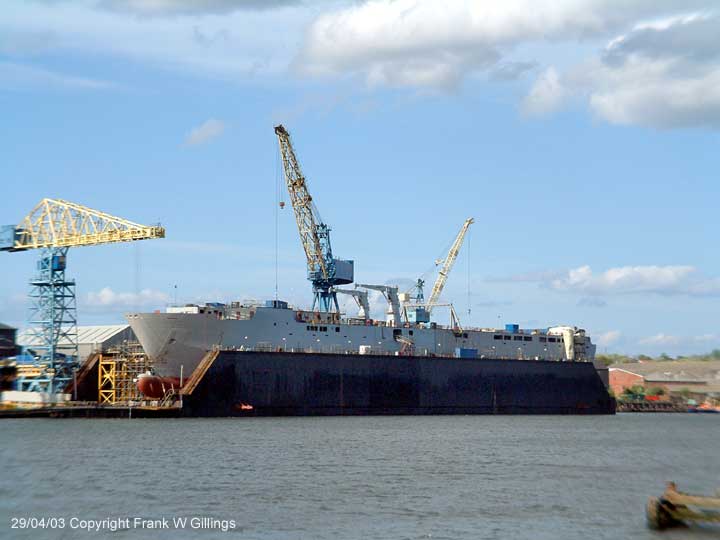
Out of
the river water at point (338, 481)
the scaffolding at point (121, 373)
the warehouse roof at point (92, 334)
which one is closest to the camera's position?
the river water at point (338, 481)

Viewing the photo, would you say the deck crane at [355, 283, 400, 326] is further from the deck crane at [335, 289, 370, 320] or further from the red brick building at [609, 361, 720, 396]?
the red brick building at [609, 361, 720, 396]

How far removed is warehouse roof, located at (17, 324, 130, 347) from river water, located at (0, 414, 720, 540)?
1646 inches

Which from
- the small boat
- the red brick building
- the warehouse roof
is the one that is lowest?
the small boat

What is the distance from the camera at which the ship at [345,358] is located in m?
67.5

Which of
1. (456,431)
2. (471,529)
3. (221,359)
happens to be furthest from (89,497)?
(221,359)

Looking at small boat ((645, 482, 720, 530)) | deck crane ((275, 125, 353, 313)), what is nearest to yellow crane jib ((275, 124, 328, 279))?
deck crane ((275, 125, 353, 313))

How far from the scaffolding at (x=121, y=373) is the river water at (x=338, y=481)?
45.1ft

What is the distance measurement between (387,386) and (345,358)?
14.5 feet

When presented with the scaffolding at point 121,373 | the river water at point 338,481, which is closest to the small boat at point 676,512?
the river water at point 338,481

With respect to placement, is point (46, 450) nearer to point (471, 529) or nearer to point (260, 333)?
point (471, 529)

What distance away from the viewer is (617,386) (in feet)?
433

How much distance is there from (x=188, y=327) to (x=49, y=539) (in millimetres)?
44582

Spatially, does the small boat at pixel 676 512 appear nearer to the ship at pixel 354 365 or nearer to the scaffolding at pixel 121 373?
the ship at pixel 354 365

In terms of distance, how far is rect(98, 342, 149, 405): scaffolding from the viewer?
70.2 meters
